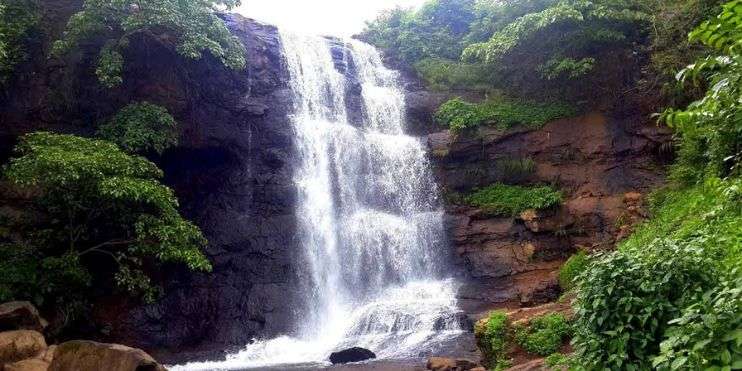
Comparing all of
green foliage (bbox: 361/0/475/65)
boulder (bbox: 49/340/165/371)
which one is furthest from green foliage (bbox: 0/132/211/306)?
green foliage (bbox: 361/0/475/65)

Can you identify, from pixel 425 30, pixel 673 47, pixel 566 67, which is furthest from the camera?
pixel 425 30

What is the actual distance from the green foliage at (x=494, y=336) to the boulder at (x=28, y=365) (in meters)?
7.21

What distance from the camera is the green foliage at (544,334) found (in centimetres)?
753

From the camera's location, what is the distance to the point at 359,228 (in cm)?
1738

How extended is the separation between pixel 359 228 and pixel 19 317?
937 centimetres

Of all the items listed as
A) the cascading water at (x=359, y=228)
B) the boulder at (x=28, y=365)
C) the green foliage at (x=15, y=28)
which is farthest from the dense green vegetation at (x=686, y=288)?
the green foliage at (x=15, y=28)

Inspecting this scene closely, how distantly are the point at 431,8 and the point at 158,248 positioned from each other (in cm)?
1828

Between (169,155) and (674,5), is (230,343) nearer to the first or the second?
(169,155)

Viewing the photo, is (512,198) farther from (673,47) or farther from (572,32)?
(673,47)

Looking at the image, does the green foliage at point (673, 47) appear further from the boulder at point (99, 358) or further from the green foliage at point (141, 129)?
the boulder at point (99, 358)

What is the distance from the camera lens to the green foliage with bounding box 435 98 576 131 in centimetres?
1873

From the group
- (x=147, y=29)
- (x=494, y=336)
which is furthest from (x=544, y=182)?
(x=147, y=29)

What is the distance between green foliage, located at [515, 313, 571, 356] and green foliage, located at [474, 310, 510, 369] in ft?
0.90

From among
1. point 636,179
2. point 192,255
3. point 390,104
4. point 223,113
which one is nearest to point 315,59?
point 390,104
